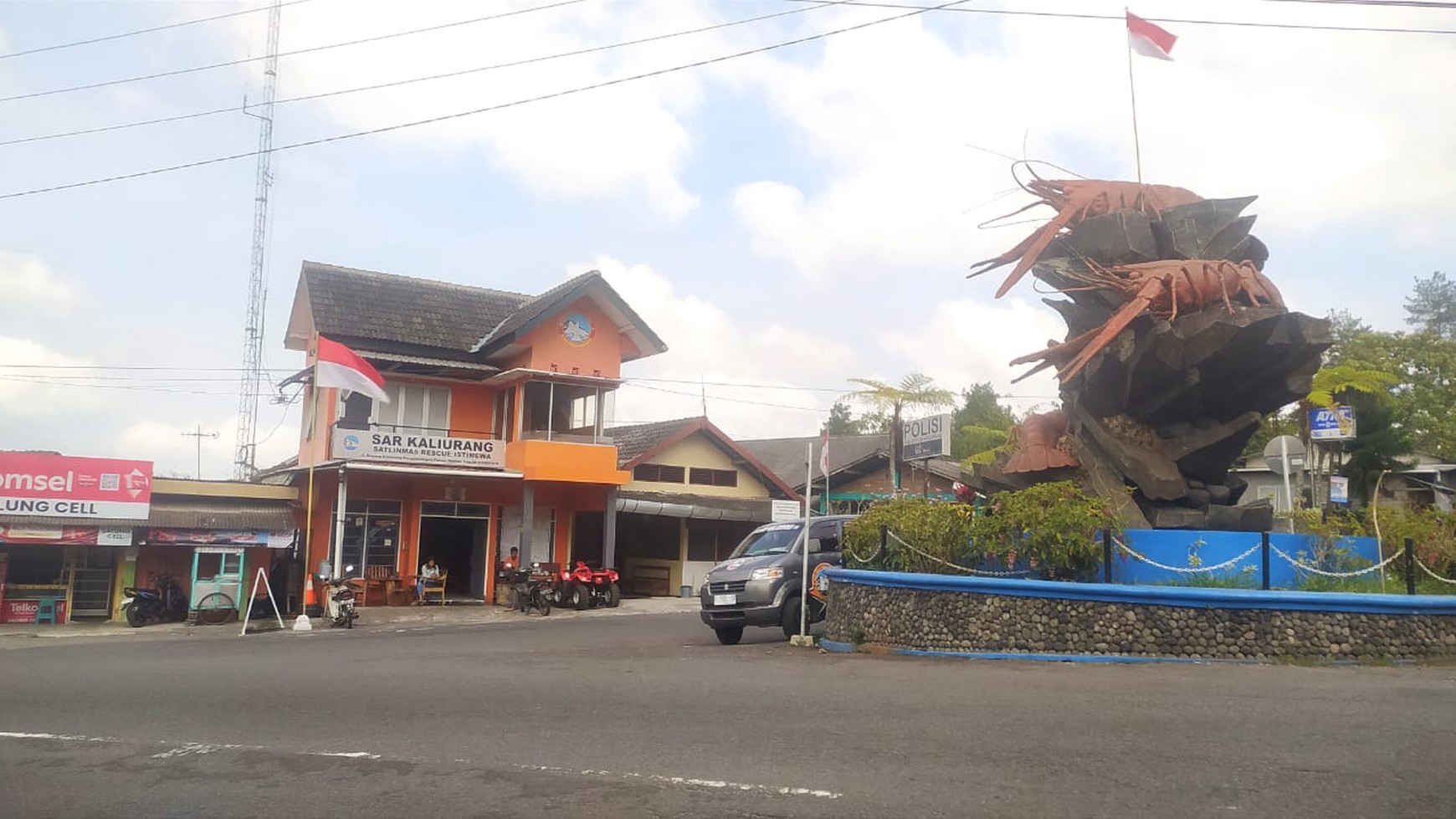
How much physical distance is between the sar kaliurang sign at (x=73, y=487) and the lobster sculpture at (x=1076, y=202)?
1739cm

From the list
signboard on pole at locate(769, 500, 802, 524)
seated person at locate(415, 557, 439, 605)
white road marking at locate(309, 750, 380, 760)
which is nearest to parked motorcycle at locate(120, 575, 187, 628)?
seated person at locate(415, 557, 439, 605)

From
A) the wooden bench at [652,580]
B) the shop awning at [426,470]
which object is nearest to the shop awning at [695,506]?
the wooden bench at [652,580]

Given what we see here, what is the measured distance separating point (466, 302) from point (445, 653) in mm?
15126

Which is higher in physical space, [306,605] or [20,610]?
[306,605]

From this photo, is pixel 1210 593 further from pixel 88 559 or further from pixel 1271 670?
pixel 88 559

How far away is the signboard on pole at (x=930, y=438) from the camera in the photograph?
15.1 m

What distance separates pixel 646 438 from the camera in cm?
3027

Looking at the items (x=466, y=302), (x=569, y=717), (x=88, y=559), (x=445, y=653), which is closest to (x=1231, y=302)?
(x=569, y=717)

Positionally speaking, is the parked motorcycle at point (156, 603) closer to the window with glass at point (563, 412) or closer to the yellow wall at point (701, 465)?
the window with glass at point (563, 412)

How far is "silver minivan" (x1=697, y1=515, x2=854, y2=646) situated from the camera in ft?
46.7

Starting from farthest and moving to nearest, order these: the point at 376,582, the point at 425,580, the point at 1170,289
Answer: the point at 425,580 → the point at 376,582 → the point at 1170,289

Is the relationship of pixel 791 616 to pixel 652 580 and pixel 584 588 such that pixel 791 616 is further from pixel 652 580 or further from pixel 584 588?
pixel 652 580

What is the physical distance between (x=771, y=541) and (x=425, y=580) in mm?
12492

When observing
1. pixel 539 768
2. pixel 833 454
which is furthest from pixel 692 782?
pixel 833 454
